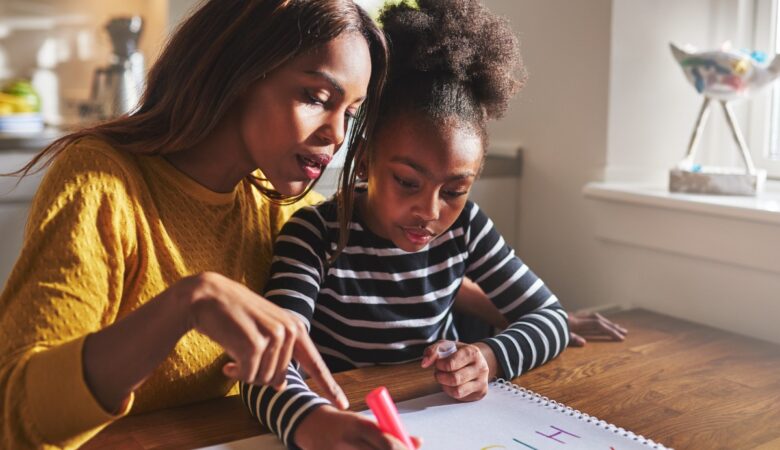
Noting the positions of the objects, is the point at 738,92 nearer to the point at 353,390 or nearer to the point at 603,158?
the point at 603,158

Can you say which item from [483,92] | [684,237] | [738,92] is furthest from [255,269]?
[738,92]

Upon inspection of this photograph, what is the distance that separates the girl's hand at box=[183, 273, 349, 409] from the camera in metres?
0.66

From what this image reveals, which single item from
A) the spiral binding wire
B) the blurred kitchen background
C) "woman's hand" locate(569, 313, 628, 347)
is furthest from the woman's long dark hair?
the blurred kitchen background

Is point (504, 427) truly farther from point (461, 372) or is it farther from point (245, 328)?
point (245, 328)

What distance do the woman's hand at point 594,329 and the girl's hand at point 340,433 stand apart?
0.56 metres

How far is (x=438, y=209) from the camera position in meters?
1.04

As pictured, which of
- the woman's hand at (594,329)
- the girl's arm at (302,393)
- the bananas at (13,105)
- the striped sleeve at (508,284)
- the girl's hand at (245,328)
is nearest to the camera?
the girl's hand at (245,328)

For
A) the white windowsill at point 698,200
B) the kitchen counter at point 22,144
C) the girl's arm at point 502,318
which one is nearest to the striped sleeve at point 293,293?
the girl's arm at point 502,318

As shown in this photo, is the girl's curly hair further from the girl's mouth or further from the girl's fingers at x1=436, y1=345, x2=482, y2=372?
the girl's fingers at x1=436, y1=345, x2=482, y2=372

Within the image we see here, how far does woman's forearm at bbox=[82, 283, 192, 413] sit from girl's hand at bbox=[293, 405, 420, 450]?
0.17m

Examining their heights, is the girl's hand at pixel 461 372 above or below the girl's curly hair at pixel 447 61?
below

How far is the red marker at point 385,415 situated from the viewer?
76cm

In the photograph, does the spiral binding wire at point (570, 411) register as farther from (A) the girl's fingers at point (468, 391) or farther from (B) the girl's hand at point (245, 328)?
(B) the girl's hand at point (245, 328)

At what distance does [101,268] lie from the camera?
0.85 metres
